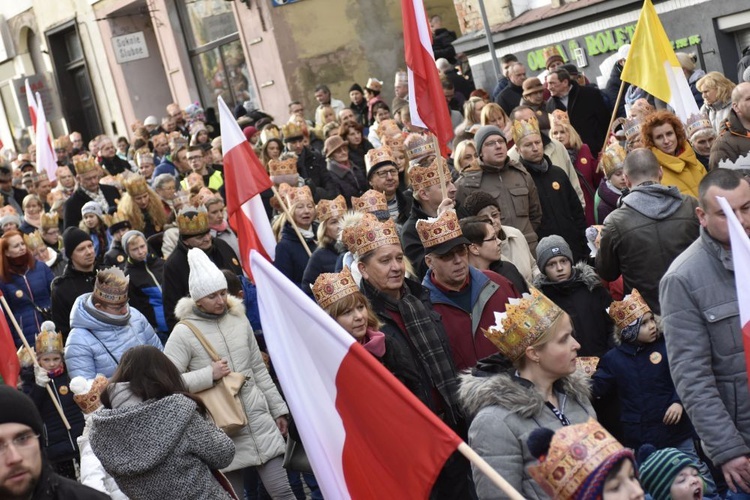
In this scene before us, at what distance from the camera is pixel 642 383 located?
7227 mm

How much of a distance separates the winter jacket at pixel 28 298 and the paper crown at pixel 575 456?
8.14 metres

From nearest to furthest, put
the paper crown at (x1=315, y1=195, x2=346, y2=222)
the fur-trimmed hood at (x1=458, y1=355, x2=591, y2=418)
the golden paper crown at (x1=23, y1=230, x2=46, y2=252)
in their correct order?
the fur-trimmed hood at (x1=458, y1=355, x2=591, y2=418) → the paper crown at (x1=315, y1=195, x2=346, y2=222) → the golden paper crown at (x1=23, y1=230, x2=46, y2=252)

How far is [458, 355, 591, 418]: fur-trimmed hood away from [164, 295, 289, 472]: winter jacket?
3.11 meters

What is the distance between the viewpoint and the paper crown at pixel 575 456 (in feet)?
14.3

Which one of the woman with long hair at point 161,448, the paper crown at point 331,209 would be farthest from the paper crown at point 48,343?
the woman with long hair at point 161,448

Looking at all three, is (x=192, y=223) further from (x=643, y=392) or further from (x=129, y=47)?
(x=129, y=47)

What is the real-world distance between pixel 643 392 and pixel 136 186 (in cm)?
757

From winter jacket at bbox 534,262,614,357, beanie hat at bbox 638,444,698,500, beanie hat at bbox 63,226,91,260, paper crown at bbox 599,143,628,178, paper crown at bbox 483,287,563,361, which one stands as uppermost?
beanie hat at bbox 63,226,91,260

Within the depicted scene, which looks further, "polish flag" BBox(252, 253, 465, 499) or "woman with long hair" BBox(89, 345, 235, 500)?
"woman with long hair" BBox(89, 345, 235, 500)

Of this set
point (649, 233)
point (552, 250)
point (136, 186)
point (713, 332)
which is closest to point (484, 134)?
point (552, 250)

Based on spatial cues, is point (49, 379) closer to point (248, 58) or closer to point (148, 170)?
point (148, 170)

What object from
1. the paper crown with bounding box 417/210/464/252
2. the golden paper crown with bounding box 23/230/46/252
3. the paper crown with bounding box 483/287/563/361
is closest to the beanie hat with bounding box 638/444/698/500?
the paper crown with bounding box 483/287/563/361

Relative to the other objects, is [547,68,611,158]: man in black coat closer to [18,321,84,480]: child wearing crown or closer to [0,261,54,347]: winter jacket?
[0,261,54,347]: winter jacket

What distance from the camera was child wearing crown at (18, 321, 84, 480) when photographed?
Result: 947cm
